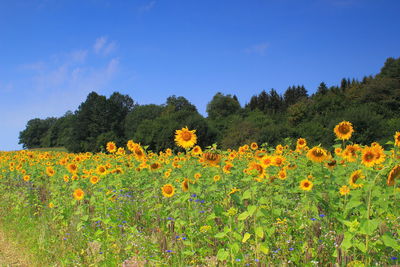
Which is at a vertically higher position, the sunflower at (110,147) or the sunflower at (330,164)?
the sunflower at (110,147)

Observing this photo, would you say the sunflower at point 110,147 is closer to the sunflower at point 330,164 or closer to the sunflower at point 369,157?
the sunflower at point 330,164

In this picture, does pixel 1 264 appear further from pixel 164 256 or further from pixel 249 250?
pixel 249 250

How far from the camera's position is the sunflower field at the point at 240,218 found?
345 cm

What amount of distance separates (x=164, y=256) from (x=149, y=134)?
41853 mm

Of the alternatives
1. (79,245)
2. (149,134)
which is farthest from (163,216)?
(149,134)

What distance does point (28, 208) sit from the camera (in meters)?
8.05

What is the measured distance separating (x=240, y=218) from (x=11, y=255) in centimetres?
430

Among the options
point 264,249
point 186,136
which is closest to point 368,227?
point 264,249

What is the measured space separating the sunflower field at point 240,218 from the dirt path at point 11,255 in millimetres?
190

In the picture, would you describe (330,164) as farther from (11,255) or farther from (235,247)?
(11,255)

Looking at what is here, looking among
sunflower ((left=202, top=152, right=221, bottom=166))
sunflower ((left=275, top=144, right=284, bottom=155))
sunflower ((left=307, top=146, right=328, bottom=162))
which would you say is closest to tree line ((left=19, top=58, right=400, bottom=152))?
sunflower ((left=275, top=144, right=284, bottom=155))

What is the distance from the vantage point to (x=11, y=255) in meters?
5.75

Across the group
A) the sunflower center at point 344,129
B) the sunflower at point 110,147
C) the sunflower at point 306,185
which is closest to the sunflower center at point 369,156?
the sunflower at point 306,185

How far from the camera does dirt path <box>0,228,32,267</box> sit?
5.36 meters
